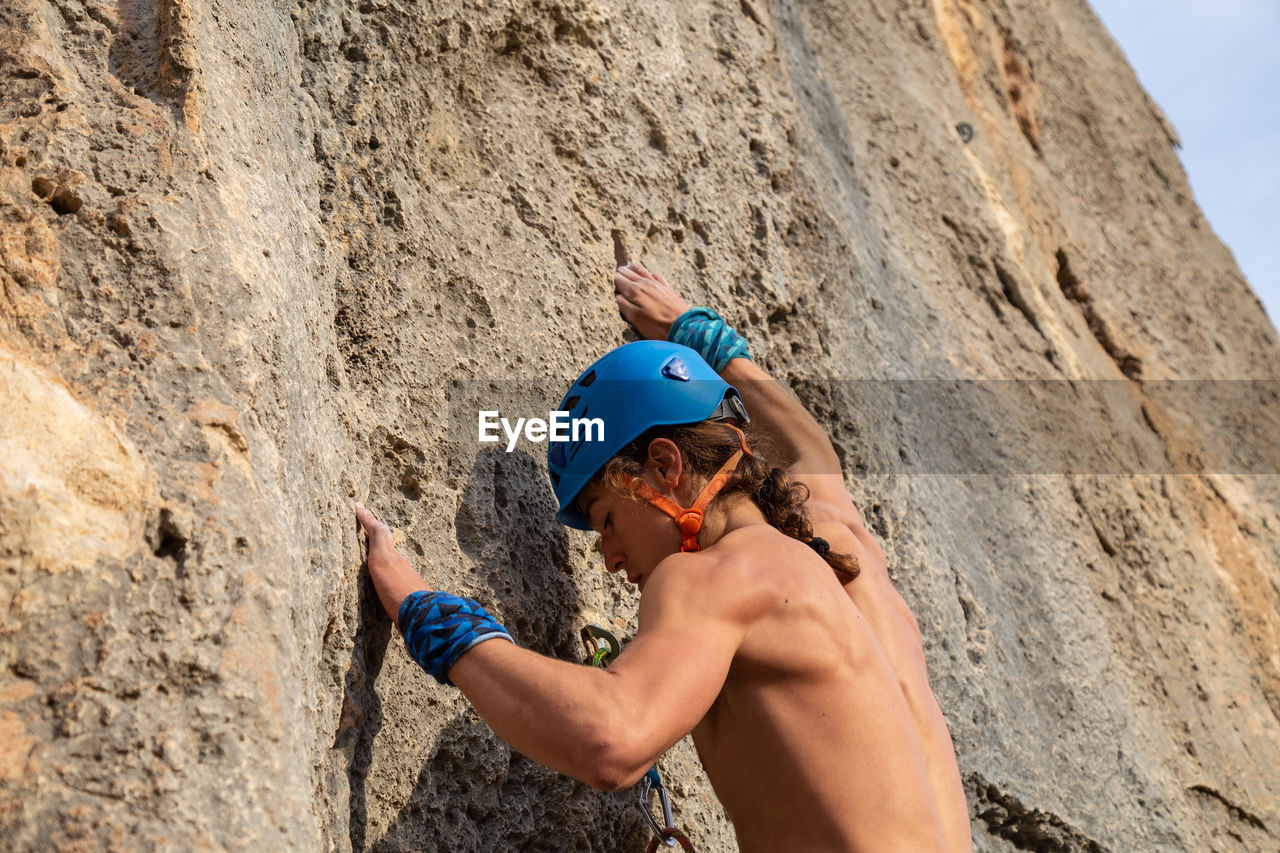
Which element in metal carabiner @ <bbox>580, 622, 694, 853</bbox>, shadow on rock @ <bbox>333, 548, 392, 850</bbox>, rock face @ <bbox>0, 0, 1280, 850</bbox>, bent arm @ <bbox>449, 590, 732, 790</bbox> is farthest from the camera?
metal carabiner @ <bbox>580, 622, 694, 853</bbox>

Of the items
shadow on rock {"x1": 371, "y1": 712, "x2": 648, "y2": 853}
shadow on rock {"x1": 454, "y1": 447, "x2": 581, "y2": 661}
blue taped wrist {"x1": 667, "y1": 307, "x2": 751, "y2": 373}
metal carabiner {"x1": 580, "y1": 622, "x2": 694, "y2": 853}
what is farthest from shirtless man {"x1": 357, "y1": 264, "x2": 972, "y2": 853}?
blue taped wrist {"x1": 667, "y1": 307, "x2": 751, "y2": 373}

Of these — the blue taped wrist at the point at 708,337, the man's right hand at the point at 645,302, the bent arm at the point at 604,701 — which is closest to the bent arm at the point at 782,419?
the blue taped wrist at the point at 708,337

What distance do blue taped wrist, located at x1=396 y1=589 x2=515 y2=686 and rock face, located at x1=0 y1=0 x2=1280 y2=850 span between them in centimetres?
13

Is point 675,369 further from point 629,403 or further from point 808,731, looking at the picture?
point 808,731

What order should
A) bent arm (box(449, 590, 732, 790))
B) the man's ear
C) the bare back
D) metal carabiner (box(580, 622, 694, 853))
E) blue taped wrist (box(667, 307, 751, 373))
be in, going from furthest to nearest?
blue taped wrist (box(667, 307, 751, 373)), the man's ear, metal carabiner (box(580, 622, 694, 853)), the bare back, bent arm (box(449, 590, 732, 790))

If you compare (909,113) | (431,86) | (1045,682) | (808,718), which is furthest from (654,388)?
(909,113)

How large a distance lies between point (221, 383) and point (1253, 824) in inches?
156

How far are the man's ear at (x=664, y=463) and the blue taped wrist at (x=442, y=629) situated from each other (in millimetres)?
469

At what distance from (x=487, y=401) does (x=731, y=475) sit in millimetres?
661

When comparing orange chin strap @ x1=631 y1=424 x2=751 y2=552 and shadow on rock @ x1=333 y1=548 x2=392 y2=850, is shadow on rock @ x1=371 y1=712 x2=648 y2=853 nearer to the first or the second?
shadow on rock @ x1=333 y1=548 x2=392 y2=850

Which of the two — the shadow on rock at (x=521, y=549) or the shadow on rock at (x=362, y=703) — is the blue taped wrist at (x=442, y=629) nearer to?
the shadow on rock at (x=362, y=703)

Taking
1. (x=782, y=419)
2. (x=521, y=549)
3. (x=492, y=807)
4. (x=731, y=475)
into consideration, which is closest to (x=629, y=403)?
(x=731, y=475)

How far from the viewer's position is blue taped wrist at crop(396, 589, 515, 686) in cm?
185

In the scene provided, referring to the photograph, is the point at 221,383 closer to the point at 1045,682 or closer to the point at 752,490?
the point at 752,490
